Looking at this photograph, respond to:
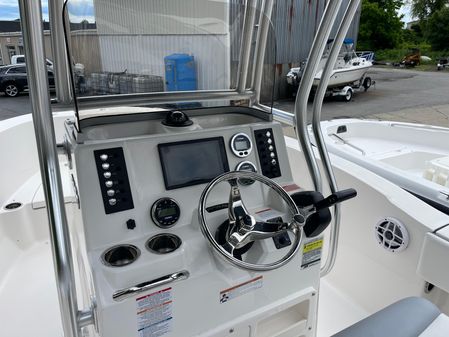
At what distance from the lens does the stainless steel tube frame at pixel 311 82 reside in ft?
3.63

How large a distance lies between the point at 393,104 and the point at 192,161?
8.76 meters

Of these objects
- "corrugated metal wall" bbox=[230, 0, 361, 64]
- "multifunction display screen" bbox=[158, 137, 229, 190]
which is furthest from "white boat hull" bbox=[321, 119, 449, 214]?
"corrugated metal wall" bbox=[230, 0, 361, 64]

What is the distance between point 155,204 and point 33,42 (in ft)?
1.66

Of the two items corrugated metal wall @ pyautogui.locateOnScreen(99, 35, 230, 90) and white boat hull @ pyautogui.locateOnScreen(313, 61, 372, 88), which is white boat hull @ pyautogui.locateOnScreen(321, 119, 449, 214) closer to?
corrugated metal wall @ pyautogui.locateOnScreen(99, 35, 230, 90)

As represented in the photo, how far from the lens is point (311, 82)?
1.23m

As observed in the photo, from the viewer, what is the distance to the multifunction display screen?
104 cm

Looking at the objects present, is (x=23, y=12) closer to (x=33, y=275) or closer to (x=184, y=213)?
(x=184, y=213)

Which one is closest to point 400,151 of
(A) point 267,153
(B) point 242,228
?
(A) point 267,153

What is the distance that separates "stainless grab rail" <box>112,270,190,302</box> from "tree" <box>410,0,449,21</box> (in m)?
27.8

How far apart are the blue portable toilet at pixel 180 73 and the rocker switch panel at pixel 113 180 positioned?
451mm

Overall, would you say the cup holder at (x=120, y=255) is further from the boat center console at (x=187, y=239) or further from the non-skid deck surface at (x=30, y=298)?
the non-skid deck surface at (x=30, y=298)

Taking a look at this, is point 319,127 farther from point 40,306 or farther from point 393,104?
point 393,104

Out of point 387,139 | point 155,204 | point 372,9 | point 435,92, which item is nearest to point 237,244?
point 155,204

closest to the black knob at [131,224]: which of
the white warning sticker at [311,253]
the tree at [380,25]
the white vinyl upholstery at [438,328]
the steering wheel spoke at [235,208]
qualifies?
the steering wheel spoke at [235,208]
